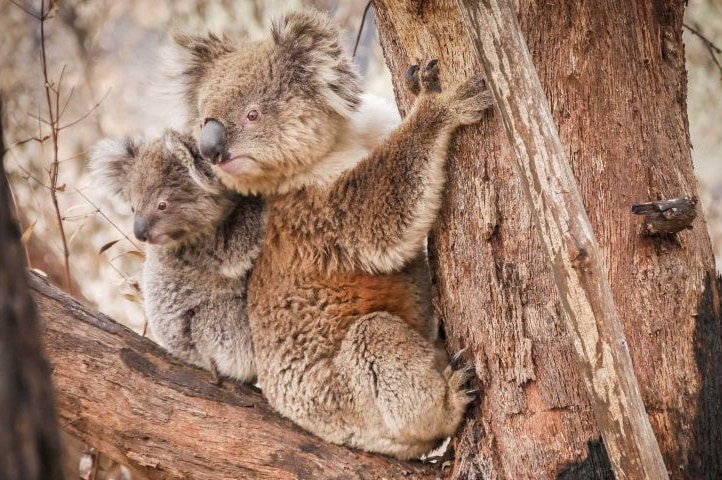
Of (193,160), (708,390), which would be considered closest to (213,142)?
(193,160)

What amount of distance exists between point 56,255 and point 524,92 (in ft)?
16.7

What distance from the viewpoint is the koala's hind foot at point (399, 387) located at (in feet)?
11.1

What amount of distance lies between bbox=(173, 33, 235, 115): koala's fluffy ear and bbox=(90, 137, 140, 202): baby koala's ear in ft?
1.65

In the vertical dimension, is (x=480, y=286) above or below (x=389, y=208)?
below

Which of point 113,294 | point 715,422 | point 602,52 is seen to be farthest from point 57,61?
point 715,422

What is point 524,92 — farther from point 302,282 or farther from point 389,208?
point 302,282

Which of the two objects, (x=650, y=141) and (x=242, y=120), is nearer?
(x=650, y=141)

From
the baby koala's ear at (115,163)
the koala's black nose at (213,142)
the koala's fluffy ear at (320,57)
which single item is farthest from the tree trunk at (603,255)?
the baby koala's ear at (115,163)

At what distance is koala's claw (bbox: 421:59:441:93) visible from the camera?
333 cm

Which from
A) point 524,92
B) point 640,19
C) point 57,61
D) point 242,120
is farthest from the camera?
point 57,61

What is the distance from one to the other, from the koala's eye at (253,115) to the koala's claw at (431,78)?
0.79 metres

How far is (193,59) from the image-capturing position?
4094 millimetres

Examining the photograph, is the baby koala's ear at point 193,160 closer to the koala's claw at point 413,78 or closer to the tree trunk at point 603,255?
the koala's claw at point 413,78

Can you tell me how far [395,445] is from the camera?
11.7 ft
